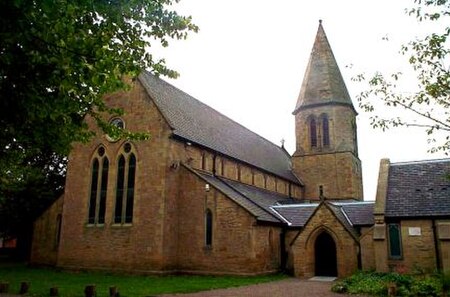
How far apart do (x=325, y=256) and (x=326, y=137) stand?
738 inches

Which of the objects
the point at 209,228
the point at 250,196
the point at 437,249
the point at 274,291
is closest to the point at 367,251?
the point at 437,249

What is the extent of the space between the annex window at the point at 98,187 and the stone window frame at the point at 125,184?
1086mm

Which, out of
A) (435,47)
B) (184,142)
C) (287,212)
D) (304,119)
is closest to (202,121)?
(184,142)

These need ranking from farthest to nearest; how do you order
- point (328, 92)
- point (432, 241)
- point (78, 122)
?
point (328, 92)
point (432, 241)
point (78, 122)

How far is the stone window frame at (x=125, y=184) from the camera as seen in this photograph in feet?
83.1

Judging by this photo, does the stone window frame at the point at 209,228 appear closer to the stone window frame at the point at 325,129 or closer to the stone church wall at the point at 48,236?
the stone church wall at the point at 48,236

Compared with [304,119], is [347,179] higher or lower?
lower

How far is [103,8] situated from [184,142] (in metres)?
16.8

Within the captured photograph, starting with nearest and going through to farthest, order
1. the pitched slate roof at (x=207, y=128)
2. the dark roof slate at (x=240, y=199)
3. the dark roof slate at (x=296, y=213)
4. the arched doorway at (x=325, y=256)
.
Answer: the dark roof slate at (x=240, y=199) < the arched doorway at (x=325, y=256) < the pitched slate roof at (x=207, y=128) < the dark roof slate at (x=296, y=213)

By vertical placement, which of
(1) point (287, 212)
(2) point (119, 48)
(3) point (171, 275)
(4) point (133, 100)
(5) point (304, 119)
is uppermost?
(5) point (304, 119)

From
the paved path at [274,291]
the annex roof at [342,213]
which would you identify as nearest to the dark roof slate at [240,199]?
the annex roof at [342,213]

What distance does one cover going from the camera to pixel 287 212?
29422mm

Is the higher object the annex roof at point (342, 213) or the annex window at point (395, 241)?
the annex roof at point (342, 213)

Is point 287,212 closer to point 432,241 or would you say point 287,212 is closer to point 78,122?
point 432,241
